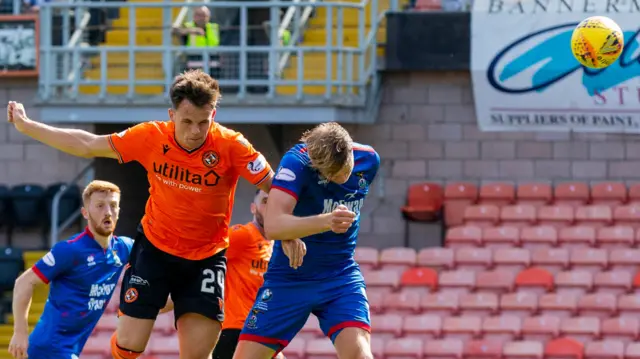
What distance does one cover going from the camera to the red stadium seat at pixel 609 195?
1452cm

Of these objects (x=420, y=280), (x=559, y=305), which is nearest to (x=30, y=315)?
(x=420, y=280)

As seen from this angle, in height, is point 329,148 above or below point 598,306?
above

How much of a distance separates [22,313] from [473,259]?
20.6 feet

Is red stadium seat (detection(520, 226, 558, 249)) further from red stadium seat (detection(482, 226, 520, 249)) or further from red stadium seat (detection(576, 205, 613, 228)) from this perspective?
red stadium seat (detection(576, 205, 613, 228))

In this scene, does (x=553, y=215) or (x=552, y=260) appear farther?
(x=553, y=215)

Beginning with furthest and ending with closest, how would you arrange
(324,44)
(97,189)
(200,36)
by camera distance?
(324,44), (200,36), (97,189)

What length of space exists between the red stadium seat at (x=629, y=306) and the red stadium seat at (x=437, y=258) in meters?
1.84

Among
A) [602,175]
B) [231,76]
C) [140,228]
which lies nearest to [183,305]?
[140,228]

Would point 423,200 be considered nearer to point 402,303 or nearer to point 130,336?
point 402,303

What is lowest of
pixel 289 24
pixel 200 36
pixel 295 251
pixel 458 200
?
pixel 458 200

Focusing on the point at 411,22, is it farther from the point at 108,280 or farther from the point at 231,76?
the point at 108,280

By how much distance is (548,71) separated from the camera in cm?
1480

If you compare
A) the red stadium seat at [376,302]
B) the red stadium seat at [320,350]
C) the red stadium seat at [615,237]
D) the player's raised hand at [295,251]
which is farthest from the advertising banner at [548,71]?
the player's raised hand at [295,251]

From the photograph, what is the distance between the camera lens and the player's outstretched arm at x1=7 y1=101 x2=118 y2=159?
24.3 ft
